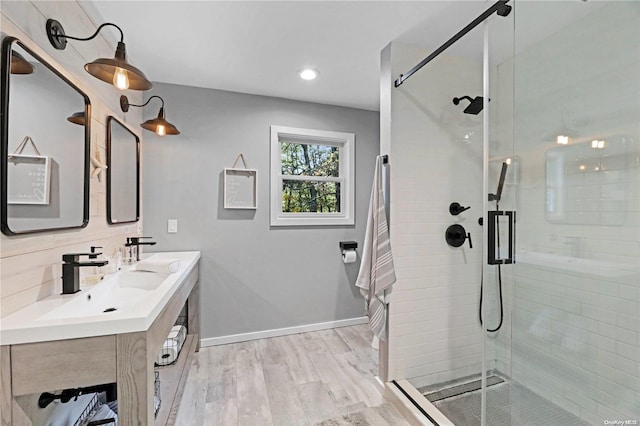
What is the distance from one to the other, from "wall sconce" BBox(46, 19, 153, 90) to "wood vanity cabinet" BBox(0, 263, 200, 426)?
1.16m

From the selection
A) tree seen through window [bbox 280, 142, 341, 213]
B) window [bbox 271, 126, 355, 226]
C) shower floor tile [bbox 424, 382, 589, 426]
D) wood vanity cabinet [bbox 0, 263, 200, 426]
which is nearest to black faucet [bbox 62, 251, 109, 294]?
wood vanity cabinet [bbox 0, 263, 200, 426]

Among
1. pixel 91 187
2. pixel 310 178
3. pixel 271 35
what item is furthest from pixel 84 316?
pixel 310 178

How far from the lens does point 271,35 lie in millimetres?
1935

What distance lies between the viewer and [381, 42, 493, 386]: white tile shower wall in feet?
6.80

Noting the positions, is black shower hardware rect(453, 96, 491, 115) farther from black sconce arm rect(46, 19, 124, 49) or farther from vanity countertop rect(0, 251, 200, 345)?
vanity countertop rect(0, 251, 200, 345)

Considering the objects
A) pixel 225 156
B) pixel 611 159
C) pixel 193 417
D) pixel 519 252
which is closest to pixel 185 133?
pixel 225 156

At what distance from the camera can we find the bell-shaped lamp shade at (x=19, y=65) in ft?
3.67

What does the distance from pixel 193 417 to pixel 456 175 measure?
2.47 metres

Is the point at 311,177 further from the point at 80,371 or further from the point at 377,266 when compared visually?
the point at 80,371

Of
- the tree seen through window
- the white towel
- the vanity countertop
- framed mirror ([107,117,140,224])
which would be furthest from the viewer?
the tree seen through window

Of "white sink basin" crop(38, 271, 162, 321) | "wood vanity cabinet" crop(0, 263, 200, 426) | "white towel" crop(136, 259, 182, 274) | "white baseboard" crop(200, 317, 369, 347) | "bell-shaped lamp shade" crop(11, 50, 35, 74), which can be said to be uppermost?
"bell-shaped lamp shade" crop(11, 50, 35, 74)

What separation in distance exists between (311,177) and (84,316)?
2.39 metres

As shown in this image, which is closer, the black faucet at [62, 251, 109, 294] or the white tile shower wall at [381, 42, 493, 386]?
the black faucet at [62, 251, 109, 294]

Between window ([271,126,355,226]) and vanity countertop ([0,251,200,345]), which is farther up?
window ([271,126,355,226])
